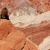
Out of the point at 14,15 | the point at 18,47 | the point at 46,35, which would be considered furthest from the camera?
the point at 14,15

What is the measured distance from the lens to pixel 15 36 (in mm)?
1103

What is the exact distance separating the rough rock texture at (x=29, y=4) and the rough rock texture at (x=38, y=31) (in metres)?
0.26

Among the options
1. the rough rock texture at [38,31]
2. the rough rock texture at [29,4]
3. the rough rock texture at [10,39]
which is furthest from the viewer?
the rough rock texture at [29,4]

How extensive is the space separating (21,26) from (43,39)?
31cm

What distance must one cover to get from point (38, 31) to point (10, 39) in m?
0.93

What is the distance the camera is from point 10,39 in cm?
107

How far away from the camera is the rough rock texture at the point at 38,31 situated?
6.14 feet

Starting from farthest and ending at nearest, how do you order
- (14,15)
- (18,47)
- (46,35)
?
1. (14,15)
2. (46,35)
3. (18,47)

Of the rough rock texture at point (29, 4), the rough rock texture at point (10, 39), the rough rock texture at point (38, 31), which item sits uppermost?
the rough rock texture at point (29, 4)

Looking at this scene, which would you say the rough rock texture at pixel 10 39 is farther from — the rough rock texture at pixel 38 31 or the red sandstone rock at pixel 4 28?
the rough rock texture at pixel 38 31

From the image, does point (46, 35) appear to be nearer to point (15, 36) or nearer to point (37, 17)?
point (37, 17)

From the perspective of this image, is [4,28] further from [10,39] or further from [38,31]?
[38,31]

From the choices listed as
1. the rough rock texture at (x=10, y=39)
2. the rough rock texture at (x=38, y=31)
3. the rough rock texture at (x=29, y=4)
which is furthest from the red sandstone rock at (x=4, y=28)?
the rough rock texture at (x=29, y=4)

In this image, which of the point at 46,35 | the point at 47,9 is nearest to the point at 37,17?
the point at 47,9
